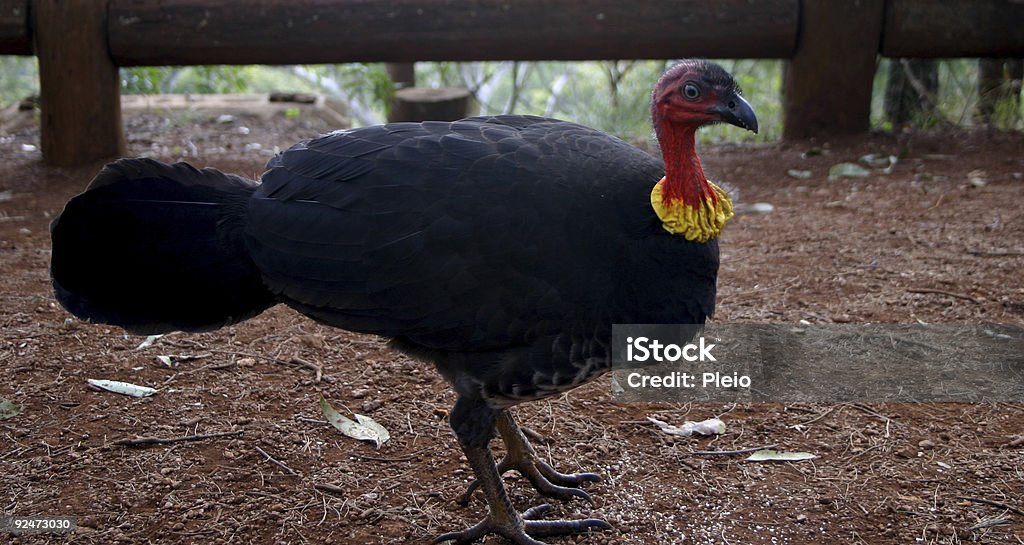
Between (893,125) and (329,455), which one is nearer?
(329,455)

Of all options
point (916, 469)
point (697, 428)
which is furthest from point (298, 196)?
point (916, 469)

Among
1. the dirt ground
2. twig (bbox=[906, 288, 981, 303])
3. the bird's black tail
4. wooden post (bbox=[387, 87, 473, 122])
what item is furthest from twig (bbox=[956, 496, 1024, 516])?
wooden post (bbox=[387, 87, 473, 122])

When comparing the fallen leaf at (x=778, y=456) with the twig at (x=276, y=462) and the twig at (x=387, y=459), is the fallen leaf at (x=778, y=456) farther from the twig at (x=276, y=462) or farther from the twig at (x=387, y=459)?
the twig at (x=276, y=462)

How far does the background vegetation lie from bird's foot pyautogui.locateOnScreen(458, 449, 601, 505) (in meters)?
5.30

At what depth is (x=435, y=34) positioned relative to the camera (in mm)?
6723

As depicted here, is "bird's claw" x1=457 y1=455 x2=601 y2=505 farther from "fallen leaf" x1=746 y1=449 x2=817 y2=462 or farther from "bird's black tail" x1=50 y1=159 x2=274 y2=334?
"bird's black tail" x1=50 y1=159 x2=274 y2=334

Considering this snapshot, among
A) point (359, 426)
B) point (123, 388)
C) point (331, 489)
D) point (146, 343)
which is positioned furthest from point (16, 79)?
point (331, 489)

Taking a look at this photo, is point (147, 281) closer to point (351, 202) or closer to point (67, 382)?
point (351, 202)

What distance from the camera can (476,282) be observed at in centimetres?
277

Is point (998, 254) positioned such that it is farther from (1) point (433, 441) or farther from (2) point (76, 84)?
(2) point (76, 84)

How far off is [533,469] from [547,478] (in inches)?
2.9

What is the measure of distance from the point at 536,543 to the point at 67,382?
2.09 metres

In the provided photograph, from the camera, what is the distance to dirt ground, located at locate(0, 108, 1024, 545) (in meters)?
3.01

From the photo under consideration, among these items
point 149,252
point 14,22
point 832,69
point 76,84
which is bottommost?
point 149,252
